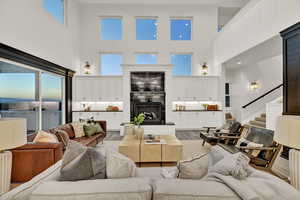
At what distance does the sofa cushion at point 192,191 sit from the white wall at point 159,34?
782 cm

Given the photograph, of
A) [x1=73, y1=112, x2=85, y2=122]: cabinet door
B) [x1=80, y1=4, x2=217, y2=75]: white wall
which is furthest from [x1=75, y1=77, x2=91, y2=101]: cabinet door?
[x1=80, y1=4, x2=217, y2=75]: white wall

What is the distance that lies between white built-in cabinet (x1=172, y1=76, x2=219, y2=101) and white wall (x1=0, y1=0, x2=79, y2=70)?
457cm

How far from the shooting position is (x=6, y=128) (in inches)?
67.6

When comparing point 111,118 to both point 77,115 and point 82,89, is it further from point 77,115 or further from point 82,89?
point 82,89

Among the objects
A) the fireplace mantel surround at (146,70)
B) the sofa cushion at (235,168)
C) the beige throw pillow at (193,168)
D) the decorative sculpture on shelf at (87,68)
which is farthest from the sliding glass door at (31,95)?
the sofa cushion at (235,168)

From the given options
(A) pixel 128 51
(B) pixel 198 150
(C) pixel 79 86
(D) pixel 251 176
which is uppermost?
(A) pixel 128 51

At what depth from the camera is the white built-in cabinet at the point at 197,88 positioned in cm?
835

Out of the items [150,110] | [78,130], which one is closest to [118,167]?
[78,130]

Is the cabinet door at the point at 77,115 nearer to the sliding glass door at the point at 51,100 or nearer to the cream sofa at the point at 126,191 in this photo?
the sliding glass door at the point at 51,100

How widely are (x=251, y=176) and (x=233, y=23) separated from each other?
6.58 metres

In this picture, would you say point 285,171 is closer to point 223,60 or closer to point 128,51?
point 223,60

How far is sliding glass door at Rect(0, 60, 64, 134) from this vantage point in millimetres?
4074

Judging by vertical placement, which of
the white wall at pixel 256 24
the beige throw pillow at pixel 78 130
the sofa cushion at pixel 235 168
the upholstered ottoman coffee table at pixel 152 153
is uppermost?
the white wall at pixel 256 24

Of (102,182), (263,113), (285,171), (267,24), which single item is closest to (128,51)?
(267,24)
